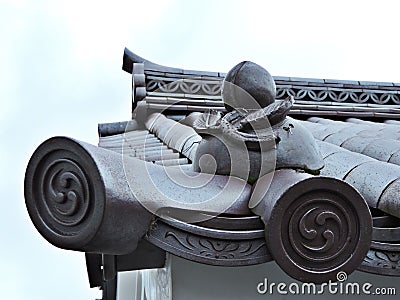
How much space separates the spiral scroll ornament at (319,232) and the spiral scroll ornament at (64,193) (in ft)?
1.21

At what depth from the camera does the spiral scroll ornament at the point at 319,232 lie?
1.14 m

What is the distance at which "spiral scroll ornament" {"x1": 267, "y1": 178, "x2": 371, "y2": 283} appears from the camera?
114cm

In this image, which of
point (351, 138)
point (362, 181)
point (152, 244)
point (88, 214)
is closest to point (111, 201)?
point (88, 214)

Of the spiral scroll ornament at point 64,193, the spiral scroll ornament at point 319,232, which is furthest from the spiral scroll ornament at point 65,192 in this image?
the spiral scroll ornament at point 319,232

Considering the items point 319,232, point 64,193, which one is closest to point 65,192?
point 64,193

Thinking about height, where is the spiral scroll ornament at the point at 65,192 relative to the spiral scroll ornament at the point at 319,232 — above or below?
above

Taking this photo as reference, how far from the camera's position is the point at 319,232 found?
3.77 ft

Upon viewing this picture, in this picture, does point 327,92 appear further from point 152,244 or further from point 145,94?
point 152,244

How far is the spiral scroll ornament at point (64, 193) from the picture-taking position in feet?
3.69

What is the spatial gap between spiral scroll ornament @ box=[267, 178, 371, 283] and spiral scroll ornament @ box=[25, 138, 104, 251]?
0.37 meters

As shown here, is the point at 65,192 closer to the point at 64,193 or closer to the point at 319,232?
the point at 64,193

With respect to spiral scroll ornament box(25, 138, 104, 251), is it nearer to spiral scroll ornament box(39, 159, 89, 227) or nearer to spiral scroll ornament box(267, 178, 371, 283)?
spiral scroll ornament box(39, 159, 89, 227)

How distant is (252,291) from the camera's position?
4.91ft

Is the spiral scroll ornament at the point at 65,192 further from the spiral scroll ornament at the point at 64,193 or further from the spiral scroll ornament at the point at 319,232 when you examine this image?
the spiral scroll ornament at the point at 319,232
